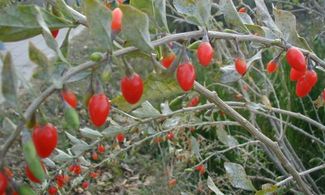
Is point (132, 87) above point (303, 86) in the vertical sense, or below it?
above

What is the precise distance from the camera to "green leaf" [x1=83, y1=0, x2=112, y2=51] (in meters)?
0.85

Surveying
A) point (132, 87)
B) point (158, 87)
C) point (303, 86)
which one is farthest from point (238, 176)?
point (132, 87)

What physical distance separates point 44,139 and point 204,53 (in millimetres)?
362

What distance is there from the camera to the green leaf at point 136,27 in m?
0.88

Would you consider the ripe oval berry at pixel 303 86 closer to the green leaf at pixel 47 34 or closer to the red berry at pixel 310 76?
the red berry at pixel 310 76

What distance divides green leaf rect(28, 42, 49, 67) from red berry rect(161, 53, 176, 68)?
0.33 m

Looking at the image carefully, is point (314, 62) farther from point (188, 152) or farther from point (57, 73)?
point (188, 152)

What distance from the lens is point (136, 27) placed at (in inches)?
35.1

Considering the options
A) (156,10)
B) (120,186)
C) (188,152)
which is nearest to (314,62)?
(156,10)

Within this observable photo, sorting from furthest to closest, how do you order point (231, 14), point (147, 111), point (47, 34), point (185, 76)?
point (147, 111)
point (231, 14)
point (185, 76)
point (47, 34)

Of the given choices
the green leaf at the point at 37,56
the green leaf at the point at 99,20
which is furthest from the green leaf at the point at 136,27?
the green leaf at the point at 37,56

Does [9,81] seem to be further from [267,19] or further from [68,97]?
[267,19]

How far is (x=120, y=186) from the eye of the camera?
400 cm

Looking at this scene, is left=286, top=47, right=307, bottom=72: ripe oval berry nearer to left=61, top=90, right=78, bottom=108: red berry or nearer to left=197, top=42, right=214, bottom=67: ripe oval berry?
left=197, top=42, right=214, bottom=67: ripe oval berry
